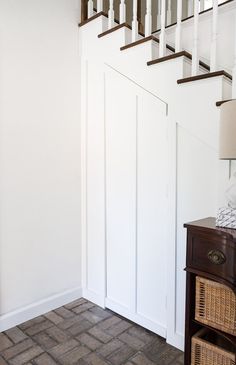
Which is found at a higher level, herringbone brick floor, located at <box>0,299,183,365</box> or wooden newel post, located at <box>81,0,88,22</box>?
wooden newel post, located at <box>81,0,88,22</box>

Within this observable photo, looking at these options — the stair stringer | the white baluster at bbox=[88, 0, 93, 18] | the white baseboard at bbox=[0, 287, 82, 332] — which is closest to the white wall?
the white baseboard at bbox=[0, 287, 82, 332]

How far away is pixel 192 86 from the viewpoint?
175 cm

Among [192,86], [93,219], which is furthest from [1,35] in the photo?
[93,219]

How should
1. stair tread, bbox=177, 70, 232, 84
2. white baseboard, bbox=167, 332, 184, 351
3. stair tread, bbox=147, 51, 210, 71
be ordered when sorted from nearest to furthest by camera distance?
1. stair tread, bbox=177, 70, 232, 84
2. stair tread, bbox=147, 51, 210, 71
3. white baseboard, bbox=167, 332, 184, 351

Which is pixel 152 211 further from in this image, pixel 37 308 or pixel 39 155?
pixel 37 308

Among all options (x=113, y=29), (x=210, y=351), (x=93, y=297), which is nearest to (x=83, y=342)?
(x=93, y=297)

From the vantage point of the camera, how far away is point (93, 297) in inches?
100

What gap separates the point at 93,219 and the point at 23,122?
0.98 meters

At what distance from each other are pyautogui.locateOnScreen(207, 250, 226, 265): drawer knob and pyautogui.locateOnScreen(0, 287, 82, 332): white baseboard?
5.12 feet

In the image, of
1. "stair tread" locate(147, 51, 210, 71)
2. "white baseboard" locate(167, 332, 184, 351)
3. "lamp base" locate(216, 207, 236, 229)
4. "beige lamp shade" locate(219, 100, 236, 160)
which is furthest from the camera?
"white baseboard" locate(167, 332, 184, 351)

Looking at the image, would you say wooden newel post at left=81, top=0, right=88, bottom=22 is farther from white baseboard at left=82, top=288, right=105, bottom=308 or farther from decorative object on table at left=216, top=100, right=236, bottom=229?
white baseboard at left=82, top=288, right=105, bottom=308

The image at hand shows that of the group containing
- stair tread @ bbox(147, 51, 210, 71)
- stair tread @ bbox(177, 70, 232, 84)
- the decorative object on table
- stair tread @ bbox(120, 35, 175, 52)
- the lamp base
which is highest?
stair tread @ bbox(120, 35, 175, 52)

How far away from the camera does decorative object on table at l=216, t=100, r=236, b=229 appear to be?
1.26m

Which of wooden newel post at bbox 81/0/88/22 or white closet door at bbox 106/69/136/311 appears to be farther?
wooden newel post at bbox 81/0/88/22
